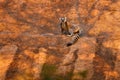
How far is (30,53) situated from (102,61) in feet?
12.3

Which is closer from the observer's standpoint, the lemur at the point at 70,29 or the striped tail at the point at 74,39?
the striped tail at the point at 74,39

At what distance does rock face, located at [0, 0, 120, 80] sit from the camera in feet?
42.3

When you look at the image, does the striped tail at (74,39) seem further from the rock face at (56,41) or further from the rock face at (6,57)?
the rock face at (6,57)

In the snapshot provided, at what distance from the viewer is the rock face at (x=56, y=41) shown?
42.3ft

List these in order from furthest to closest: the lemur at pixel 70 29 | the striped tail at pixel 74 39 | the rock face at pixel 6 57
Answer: the lemur at pixel 70 29, the striped tail at pixel 74 39, the rock face at pixel 6 57

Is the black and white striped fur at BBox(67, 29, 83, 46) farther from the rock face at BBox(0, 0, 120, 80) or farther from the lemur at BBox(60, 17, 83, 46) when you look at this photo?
the rock face at BBox(0, 0, 120, 80)

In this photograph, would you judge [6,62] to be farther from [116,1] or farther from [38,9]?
[116,1]

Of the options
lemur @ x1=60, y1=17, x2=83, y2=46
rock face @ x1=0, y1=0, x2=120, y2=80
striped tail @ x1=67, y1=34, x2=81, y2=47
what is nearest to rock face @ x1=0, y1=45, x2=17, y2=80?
rock face @ x1=0, y1=0, x2=120, y2=80

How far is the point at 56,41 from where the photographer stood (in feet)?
49.3

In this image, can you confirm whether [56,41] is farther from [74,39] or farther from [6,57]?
[6,57]

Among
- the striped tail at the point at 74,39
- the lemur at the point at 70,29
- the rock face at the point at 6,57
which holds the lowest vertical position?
the rock face at the point at 6,57

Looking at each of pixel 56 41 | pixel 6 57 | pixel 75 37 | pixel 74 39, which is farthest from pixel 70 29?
pixel 6 57

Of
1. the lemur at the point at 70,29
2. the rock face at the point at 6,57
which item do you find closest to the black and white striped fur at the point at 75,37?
the lemur at the point at 70,29

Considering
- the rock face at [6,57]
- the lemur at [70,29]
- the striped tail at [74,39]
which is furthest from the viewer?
the lemur at [70,29]
